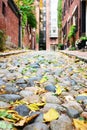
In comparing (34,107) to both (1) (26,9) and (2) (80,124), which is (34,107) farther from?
(1) (26,9)

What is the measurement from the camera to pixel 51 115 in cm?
248

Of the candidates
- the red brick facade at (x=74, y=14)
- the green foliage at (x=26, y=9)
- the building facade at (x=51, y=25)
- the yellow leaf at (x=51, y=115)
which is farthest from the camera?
the building facade at (x=51, y=25)

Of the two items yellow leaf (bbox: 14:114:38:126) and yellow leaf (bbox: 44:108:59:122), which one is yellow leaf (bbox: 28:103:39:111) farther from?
yellow leaf (bbox: 14:114:38:126)

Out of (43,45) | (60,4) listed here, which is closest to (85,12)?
(60,4)

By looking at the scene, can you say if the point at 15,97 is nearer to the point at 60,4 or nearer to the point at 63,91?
the point at 63,91

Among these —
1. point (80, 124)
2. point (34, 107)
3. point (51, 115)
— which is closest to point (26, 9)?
point (34, 107)

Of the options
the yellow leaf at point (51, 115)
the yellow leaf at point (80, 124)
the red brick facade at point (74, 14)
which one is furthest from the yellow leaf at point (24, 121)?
the red brick facade at point (74, 14)

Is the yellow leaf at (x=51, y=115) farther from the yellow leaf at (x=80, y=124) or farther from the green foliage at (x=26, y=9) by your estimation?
the green foliage at (x=26, y=9)

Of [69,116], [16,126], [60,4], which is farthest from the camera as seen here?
[60,4]

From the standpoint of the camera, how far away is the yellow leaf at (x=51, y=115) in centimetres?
239

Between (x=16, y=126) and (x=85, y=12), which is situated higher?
(x=85, y=12)

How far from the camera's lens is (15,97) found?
122 inches

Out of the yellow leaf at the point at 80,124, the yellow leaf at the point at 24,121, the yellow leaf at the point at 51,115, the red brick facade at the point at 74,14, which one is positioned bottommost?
the yellow leaf at the point at 80,124

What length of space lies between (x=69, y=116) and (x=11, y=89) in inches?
46.0
